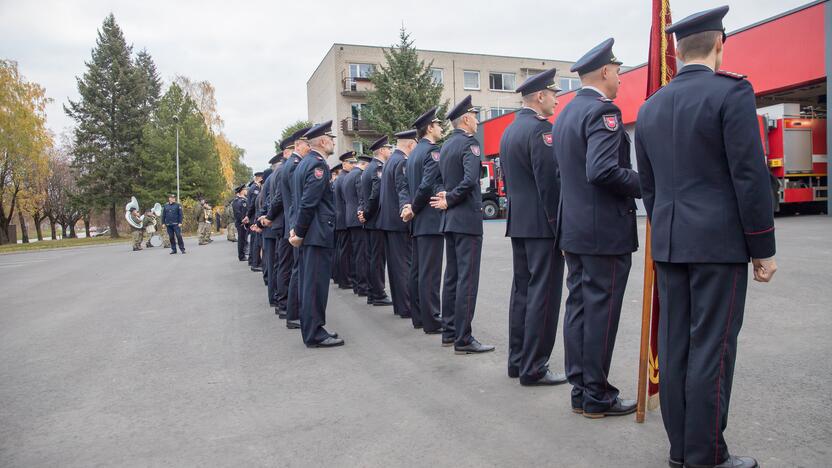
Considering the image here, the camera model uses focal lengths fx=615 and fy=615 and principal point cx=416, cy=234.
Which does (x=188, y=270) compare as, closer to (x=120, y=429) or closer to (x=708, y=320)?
(x=120, y=429)

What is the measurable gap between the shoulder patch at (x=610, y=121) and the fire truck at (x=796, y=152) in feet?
57.3

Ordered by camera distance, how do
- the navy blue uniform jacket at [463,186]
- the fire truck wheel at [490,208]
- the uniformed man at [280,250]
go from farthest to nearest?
the fire truck wheel at [490,208] < the uniformed man at [280,250] < the navy blue uniform jacket at [463,186]

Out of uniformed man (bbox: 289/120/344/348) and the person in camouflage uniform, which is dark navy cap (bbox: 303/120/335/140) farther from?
the person in camouflage uniform

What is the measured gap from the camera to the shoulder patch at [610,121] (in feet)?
12.3

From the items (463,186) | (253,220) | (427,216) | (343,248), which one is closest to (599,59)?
(463,186)

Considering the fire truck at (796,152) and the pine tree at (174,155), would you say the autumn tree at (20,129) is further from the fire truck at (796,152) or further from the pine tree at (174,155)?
the fire truck at (796,152)

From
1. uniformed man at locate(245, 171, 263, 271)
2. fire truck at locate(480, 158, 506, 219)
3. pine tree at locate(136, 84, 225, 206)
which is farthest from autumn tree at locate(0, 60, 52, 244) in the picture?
uniformed man at locate(245, 171, 263, 271)

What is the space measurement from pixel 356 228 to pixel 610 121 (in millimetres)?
6366

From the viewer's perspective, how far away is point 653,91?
12.2ft

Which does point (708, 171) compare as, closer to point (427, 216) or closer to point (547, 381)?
point (547, 381)

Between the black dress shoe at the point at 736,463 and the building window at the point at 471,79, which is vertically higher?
the building window at the point at 471,79

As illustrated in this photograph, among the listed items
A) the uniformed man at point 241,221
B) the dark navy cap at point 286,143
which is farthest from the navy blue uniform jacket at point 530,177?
the uniformed man at point 241,221

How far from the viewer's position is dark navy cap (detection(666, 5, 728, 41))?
297 cm

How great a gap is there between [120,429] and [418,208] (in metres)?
3.49
